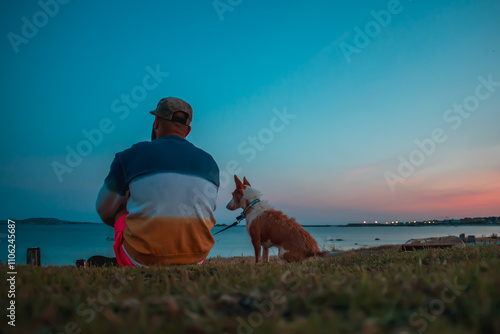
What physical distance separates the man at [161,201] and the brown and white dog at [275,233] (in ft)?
12.0

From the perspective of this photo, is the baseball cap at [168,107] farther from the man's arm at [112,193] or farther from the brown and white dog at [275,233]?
the brown and white dog at [275,233]

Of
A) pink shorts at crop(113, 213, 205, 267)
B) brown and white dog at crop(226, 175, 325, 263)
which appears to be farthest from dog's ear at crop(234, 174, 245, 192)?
pink shorts at crop(113, 213, 205, 267)

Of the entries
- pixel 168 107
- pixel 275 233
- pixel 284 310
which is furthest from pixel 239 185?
pixel 284 310

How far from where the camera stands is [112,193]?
13.8 ft

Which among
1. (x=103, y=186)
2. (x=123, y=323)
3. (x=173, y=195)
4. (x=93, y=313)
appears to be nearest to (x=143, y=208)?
(x=173, y=195)

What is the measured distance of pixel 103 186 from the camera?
4.14m

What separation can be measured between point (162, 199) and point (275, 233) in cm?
454

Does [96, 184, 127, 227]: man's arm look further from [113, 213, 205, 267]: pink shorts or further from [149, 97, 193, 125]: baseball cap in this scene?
[149, 97, 193, 125]: baseball cap

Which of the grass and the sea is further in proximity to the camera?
the sea

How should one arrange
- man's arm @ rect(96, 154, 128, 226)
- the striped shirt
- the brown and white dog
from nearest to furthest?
the striped shirt, man's arm @ rect(96, 154, 128, 226), the brown and white dog

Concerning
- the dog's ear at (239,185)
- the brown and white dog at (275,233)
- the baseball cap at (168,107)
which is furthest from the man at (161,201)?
the dog's ear at (239,185)

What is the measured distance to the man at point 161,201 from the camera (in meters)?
3.95

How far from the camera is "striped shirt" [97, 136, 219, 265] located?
12.9ft

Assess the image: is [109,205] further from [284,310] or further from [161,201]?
[284,310]
